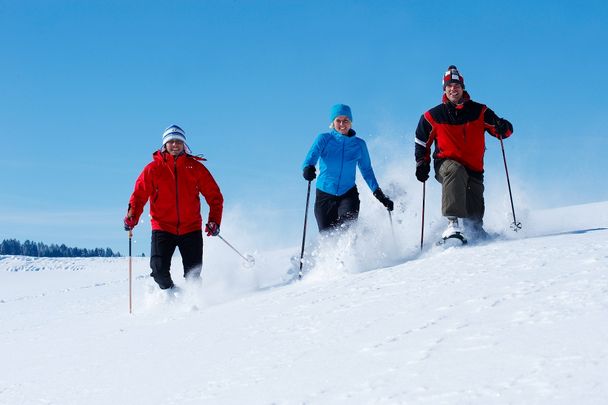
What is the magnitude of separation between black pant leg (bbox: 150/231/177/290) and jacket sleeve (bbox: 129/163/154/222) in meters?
0.40

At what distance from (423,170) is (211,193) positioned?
2640 millimetres

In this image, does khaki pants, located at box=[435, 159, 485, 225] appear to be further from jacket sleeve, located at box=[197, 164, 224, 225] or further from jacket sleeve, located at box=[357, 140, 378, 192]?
jacket sleeve, located at box=[197, 164, 224, 225]

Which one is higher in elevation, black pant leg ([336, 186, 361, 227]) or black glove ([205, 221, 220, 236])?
black pant leg ([336, 186, 361, 227])

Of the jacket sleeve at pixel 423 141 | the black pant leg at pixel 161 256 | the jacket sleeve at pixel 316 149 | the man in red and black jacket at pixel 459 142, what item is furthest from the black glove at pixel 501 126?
the black pant leg at pixel 161 256

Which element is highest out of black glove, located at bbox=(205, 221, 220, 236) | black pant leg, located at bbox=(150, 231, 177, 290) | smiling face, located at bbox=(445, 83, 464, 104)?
smiling face, located at bbox=(445, 83, 464, 104)

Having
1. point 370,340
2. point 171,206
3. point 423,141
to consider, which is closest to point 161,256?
point 171,206

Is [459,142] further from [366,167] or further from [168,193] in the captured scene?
[168,193]

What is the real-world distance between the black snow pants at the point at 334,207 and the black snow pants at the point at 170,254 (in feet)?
4.98

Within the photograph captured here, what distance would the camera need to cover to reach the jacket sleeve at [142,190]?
7.29 metres

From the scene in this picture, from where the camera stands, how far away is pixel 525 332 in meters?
2.94

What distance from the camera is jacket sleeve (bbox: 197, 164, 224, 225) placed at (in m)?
7.59

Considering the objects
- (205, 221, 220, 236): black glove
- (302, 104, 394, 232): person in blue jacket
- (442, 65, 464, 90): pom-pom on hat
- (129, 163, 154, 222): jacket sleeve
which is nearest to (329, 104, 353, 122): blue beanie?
(302, 104, 394, 232): person in blue jacket

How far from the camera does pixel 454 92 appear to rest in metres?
6.90

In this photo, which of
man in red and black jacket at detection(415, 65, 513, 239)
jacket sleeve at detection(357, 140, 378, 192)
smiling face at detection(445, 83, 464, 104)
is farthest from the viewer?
jacket sleeve at detection(357, 140, 378, 192)
